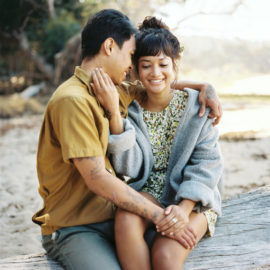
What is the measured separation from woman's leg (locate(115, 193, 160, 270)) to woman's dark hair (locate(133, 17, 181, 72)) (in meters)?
0.99

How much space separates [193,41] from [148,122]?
26126 mm

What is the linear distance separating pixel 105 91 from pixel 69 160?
42 centimetres

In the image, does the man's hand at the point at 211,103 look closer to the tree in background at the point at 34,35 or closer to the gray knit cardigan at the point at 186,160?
the gray knit cardigan at the point at 186,160

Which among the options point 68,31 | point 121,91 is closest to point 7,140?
point 121,91

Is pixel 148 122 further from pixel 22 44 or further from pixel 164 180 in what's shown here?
pixel 22 44

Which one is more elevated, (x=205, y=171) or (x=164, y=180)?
(x=205, y=171)

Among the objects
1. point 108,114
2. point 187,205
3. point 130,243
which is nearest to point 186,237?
point 187,205

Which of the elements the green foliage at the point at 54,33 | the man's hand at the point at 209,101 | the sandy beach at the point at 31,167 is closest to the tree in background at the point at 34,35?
the green foliage at the point at 54,33

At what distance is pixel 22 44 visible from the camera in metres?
14.9

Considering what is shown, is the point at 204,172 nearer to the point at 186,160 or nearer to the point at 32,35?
the point at 186,160

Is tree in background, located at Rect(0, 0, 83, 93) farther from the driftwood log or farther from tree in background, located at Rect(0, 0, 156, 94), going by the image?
the driftwood log

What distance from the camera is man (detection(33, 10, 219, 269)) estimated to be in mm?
1754

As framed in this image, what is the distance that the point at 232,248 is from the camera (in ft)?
6.82

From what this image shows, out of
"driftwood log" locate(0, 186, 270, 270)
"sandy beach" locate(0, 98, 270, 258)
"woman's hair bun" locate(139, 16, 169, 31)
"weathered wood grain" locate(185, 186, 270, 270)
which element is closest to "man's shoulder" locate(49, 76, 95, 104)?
"woman's hair bun" locate(139, 16, 169, 31)
